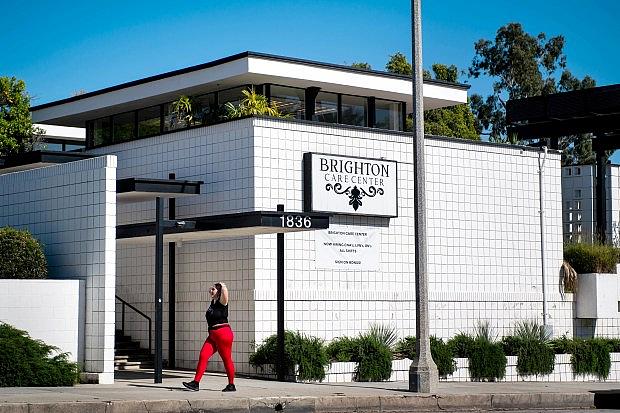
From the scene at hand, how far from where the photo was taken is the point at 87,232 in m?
22.2

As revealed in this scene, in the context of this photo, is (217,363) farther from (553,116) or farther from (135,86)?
(553,116)

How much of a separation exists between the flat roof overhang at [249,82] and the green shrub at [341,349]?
259 inches

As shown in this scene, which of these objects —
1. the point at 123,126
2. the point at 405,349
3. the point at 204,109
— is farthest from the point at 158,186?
the point at 405,349

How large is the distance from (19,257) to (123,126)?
9.01m

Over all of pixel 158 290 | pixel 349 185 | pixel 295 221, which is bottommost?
pixel 158 290

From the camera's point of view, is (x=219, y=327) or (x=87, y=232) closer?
(x=219, y=327)

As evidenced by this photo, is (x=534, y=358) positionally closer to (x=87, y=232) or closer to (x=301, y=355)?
(x=301, y=355)

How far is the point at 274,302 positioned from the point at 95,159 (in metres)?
5.50

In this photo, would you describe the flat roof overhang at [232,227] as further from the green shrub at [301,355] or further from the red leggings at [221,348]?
the red leggings at [221,348]

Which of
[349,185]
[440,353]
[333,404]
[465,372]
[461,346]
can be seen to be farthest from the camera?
[461,346]

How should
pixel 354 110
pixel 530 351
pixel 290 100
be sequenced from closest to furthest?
pixel 530 351 → pixel 290 100 → pixel 354 110

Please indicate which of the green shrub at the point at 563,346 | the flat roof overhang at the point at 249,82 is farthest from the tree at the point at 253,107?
the green shrub at the point at 563,346

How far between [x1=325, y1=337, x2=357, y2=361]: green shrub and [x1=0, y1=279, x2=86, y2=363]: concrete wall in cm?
571

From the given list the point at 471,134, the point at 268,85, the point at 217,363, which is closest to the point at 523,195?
the point at 268,85
